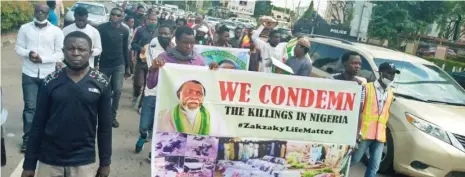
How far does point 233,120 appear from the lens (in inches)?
173

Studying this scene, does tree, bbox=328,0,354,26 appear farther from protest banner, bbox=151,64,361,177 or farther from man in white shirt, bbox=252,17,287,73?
protest banner, bbox=151,64,361,177

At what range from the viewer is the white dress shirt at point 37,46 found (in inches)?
224

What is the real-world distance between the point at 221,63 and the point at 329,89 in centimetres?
256

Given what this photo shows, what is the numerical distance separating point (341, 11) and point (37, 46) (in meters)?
5.09

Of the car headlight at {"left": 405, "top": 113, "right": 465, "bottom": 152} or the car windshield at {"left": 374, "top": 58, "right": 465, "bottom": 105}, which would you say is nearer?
the car headlight at {"left": 405, "top": 113, "right": 465, "bottom": 152}

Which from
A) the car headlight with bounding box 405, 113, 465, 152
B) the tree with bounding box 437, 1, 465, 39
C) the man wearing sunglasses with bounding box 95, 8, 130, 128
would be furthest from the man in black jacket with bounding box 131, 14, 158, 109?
the tree with bounding box 437, 1, 465, 39

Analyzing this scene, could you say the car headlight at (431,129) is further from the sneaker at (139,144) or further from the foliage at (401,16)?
the foliage at (401,16)

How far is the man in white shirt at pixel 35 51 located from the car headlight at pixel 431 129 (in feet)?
13.8

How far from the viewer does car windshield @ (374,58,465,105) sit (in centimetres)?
686

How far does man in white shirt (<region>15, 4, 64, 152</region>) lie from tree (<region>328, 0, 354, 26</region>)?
4187 mm

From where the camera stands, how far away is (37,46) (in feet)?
18.7

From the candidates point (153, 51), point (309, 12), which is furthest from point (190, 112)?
point (309, 12)

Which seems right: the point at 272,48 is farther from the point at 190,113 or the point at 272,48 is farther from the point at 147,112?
the point at 190,113

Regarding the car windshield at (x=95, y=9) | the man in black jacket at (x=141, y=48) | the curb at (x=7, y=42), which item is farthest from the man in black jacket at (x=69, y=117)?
the car windshield at (x=95, y=9)
